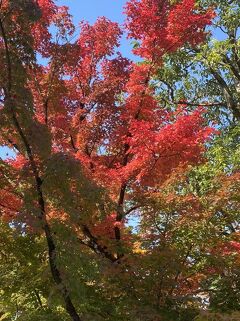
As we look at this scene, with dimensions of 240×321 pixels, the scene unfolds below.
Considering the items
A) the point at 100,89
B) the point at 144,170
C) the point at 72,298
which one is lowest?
the point at 72,298

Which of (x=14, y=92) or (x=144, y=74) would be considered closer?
(x=14, y=92)

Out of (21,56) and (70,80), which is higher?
(70,80)

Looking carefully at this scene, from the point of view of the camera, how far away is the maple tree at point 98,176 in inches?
240

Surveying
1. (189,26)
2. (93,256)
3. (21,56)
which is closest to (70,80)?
(189,26)

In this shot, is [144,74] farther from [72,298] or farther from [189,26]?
[72,298]

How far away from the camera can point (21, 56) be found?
627cm

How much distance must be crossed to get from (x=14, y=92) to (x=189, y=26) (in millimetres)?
5059

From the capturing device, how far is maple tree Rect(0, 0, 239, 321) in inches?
240

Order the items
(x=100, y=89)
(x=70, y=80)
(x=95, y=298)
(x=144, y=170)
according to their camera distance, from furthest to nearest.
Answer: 1. (x=70, y=80)
2. (x=100, y=89)
3. (x=144, y=170)
4. (x=95, y=298)

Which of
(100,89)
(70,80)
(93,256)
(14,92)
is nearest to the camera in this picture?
(14,92)

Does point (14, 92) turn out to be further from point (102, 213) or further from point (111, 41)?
point (111, 41)

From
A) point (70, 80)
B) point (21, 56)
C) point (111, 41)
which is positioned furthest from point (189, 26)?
point (21, 56)

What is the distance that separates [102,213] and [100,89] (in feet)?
10.3

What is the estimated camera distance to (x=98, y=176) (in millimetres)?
8438
